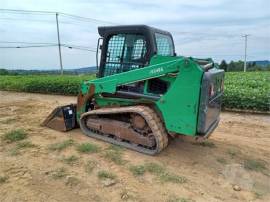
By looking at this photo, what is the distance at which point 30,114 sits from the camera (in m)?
8.23

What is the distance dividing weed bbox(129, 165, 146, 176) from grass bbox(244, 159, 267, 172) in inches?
67.1

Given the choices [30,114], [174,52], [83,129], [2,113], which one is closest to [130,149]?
[83,129]

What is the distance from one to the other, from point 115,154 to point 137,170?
2.04 feet

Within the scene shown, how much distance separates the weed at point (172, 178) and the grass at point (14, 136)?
9.29 ft

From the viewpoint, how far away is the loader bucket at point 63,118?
629 centimetres

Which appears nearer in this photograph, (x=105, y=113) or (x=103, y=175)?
(x=103, y=175)

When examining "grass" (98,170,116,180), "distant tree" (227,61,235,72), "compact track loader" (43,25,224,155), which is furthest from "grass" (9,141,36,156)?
"distant tree" (227,61,235,72)

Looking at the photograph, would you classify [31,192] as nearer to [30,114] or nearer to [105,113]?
[105,113]

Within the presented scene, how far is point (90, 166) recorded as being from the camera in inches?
181

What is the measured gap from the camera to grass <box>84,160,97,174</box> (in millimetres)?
4469

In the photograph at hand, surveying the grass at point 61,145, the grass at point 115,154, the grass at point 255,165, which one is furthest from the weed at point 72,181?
the grass at point 255,165

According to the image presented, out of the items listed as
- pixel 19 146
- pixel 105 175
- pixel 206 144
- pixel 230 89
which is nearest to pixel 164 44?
pixel 206 144

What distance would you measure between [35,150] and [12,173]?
88 centimetres

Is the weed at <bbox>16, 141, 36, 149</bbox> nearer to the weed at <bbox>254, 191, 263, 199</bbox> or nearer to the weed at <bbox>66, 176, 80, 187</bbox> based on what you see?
the weed at <bbox>66, 176, 80, 187</bbox>
